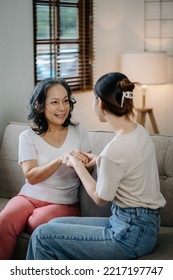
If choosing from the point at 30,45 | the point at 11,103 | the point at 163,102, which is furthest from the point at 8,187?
the point at 163,102

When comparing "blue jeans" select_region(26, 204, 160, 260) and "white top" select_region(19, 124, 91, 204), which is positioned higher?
"white top" select_region(19, 124, 91, 204)

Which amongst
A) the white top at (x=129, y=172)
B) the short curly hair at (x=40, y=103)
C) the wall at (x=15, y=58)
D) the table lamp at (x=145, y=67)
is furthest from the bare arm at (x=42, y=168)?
the table lamp at (x=145, y=67)

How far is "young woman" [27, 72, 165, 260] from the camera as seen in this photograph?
1503 millimetres

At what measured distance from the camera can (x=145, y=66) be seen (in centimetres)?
368

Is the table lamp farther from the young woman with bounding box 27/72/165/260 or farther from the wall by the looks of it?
the young woman with bounding box 27/72/165/260

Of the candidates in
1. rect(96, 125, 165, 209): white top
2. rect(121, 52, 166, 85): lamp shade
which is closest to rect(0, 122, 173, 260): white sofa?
rect(96, 125, 165, 209): white top

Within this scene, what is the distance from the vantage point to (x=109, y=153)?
1.49 metres

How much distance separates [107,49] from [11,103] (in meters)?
1.50

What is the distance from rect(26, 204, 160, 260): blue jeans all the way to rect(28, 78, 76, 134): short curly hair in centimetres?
45

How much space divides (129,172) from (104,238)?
203mm

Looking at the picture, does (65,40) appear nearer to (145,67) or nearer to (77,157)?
(145,67)

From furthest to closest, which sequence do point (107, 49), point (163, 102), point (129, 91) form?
1. point (163, 102)
2. point (107, 49)
3. point (129, 91)
